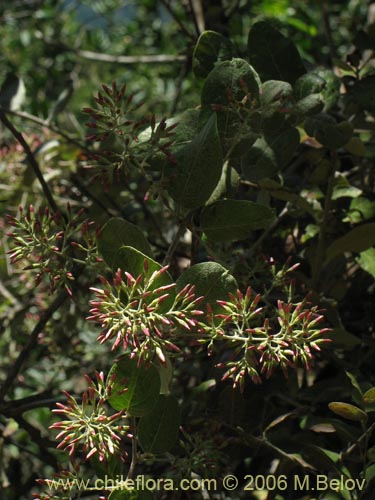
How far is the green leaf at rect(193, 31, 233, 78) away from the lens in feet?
2.59

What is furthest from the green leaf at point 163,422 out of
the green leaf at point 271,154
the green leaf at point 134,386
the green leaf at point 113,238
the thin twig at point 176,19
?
the thin twig at point 176,19

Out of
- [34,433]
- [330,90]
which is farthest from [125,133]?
[34,433]

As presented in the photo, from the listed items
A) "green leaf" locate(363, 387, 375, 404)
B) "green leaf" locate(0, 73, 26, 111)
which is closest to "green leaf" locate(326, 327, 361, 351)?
"green leaf" locate(363, 387, 375, 404)

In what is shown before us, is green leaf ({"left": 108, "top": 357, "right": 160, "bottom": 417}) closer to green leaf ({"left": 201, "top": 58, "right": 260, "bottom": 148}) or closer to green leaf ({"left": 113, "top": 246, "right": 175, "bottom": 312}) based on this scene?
green leaf ({"left": 113, "top": 246, "right": 175, "bottom": 312})

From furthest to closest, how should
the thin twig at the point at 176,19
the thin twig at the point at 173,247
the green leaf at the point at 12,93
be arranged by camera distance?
the thin twig at the point at 176,19, the green leaf at the point at 12,93, the thin twig at the point at 173,247

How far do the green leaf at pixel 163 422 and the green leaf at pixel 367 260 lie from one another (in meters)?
0.31

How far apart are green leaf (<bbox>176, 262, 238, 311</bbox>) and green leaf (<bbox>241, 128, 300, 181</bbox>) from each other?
6.5 inches

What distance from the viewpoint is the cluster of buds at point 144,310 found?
602mm

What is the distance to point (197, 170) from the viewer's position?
0.69 m

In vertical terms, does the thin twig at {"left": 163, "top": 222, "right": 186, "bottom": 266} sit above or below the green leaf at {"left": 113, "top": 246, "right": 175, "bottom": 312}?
Result: below

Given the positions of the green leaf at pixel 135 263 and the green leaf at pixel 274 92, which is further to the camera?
the green leaf at pixel 274 92

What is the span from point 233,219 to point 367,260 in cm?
25

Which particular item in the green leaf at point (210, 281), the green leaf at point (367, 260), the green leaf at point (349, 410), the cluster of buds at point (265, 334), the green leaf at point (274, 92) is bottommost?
the green leaf at point (349, 410)

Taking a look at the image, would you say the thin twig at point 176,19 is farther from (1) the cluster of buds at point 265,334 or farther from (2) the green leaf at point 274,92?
(1) the cluster of buds at point 265,334
